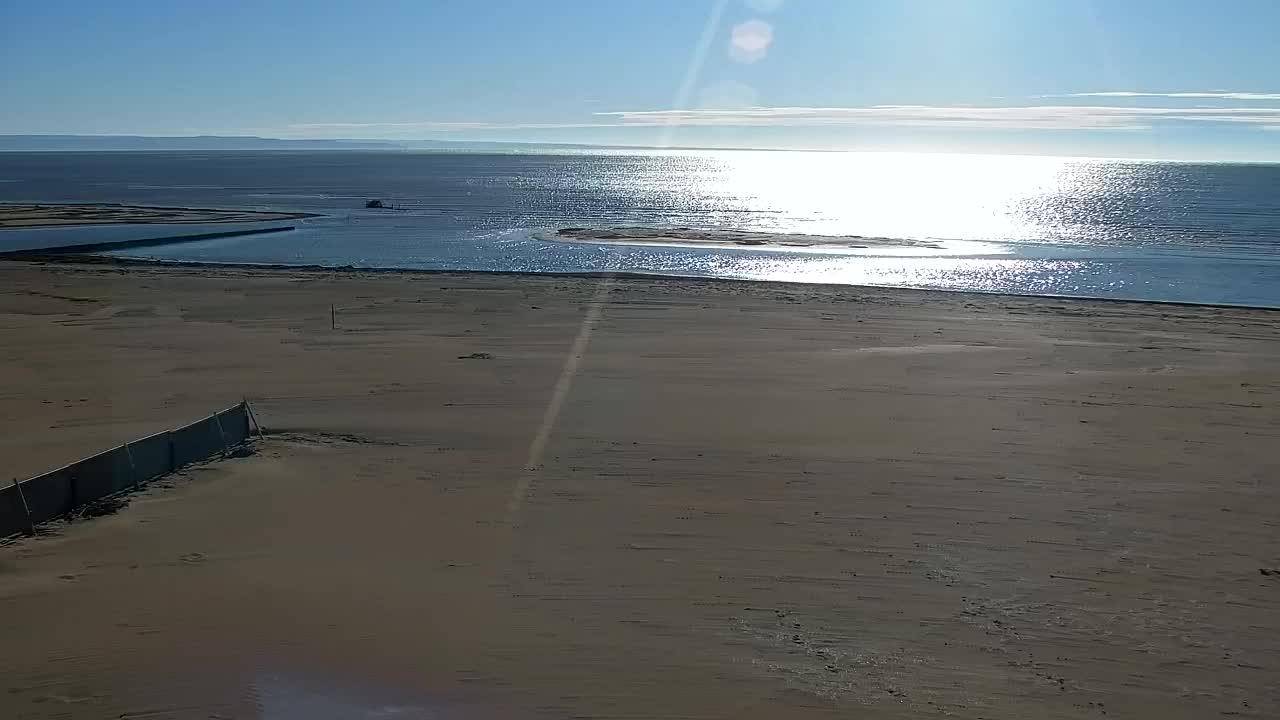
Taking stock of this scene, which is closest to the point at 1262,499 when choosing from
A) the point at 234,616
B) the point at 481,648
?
the point at 481,648

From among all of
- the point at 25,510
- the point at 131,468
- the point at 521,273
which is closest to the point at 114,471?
the point at 131,468

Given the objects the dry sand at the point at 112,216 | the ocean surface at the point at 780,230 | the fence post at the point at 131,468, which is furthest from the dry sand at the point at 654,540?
the dry sand at the point at 112,216

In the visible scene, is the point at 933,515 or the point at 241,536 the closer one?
the point at 241,536

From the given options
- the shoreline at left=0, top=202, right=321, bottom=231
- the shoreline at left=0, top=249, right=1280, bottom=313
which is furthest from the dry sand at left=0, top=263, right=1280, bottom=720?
the shoreline at left=0, top=202, right=321, bottom=231

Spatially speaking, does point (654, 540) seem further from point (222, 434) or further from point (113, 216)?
point (113, 216)

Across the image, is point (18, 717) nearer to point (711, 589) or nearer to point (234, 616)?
point (234, 616)

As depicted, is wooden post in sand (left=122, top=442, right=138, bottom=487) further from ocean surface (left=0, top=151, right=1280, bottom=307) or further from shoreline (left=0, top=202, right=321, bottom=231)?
shoreline (left=0, top=202, right=321, bottom=231)

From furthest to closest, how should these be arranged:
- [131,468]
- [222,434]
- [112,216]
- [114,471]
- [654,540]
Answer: [112,216], [222,434], [131,468], [114,471], [654,540]
